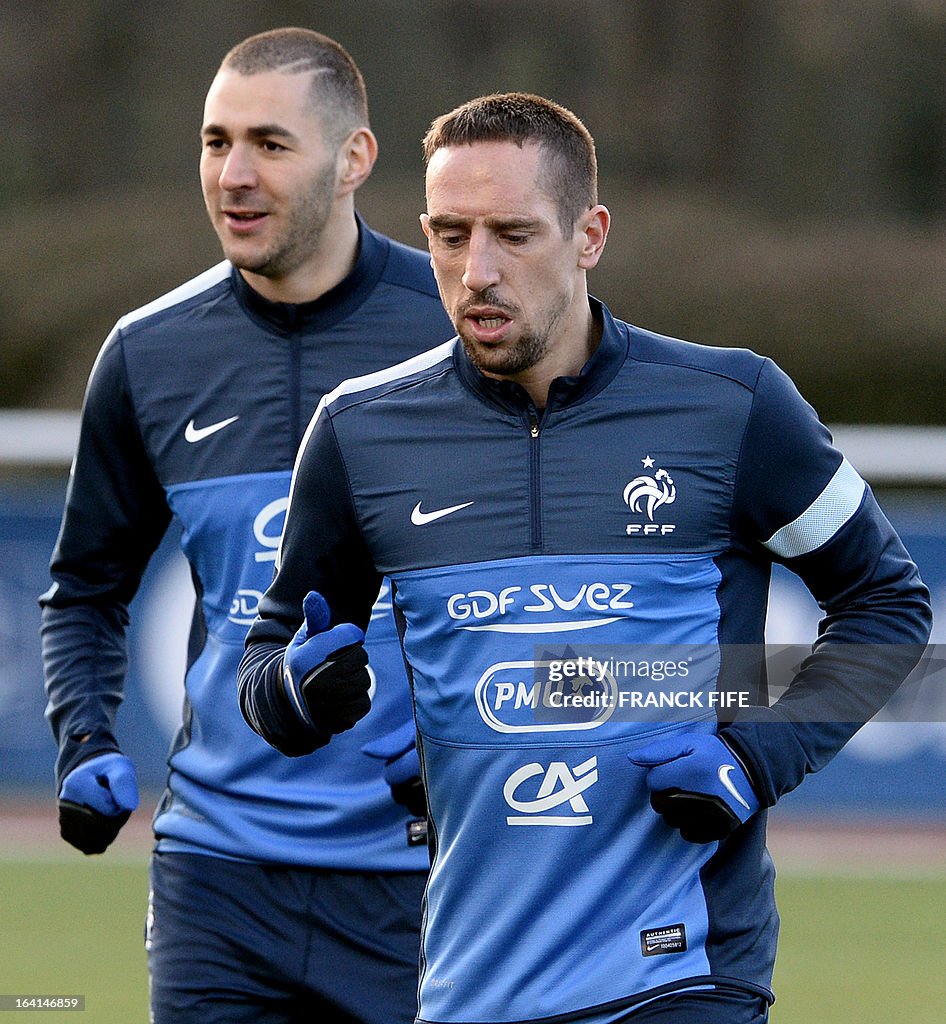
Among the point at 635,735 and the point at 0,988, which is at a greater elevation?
the point at 635,735

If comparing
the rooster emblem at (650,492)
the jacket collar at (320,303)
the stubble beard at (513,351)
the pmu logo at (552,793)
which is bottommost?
the pmu logo at (552,793)

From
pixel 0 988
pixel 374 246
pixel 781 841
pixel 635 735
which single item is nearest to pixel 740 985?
pixel 635 735

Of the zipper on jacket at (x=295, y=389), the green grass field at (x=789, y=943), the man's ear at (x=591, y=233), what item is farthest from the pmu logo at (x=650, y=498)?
the green grass field at (x=789, y=943)

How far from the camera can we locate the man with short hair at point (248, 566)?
405cm

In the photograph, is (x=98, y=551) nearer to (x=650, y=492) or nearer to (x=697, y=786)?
(x=650, y=492)

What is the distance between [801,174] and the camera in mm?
17750

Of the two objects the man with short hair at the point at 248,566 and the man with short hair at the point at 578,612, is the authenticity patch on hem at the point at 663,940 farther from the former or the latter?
the man with short hair at the point at 248,566

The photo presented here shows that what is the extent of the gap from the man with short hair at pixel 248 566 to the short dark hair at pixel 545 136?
903 mm

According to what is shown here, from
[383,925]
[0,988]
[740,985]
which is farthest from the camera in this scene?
[0,988]

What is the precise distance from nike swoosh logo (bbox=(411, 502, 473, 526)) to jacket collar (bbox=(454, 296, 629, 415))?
19cm

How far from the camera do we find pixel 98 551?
14.4ft

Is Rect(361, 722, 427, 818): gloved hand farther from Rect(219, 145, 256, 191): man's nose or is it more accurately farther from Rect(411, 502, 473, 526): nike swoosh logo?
Rect(219, 145, 256, 191): man's nose

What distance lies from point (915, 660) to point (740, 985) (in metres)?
0.62

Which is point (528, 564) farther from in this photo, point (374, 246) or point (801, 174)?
point (801, 174)
